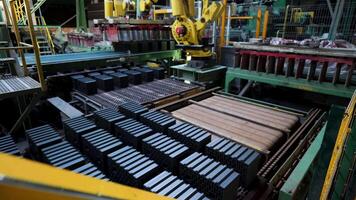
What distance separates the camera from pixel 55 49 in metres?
9.05

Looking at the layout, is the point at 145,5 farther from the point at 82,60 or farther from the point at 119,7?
the point at 82,60

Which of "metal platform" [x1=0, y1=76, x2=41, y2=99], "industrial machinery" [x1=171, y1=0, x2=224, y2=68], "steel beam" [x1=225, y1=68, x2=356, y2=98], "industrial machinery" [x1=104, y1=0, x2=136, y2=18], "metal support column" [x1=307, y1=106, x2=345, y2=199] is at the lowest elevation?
"metal support column" [x1=307, y1=106, x2=345, y2=199]

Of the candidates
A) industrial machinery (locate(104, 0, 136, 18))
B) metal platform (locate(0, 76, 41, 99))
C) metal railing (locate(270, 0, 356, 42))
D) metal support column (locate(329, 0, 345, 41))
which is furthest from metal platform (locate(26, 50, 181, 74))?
metal support column (locate(329, 0, 345, 41))

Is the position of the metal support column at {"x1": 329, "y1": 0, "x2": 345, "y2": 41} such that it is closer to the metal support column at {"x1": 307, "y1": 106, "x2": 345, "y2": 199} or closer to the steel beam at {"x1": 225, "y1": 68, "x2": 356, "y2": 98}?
the steel beam at {"x1": 225, "y1": 68, "x2": 356, "y2": 98}

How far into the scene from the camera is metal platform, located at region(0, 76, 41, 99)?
2.66 meters

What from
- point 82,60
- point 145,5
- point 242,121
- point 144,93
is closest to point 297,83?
point 242,121

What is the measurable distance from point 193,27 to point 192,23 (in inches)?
3.1

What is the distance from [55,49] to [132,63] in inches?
194

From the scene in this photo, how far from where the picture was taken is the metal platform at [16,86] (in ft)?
8.72

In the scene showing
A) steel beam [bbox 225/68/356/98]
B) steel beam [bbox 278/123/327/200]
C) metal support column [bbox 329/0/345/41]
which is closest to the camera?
steel beam [bbox 278/123/327/200]

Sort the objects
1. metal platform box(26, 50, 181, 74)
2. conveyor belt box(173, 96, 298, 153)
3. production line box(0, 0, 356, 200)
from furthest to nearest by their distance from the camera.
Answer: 1. metal platform box(26, 50, 181, 74)
2. conveyor belt box(173, 96, 298, 153)
3. production line box(0, 0, 356, 200)

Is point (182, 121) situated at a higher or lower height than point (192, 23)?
lower

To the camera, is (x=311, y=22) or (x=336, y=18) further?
(x=311, y=22)

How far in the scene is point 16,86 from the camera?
2877 millimetres
